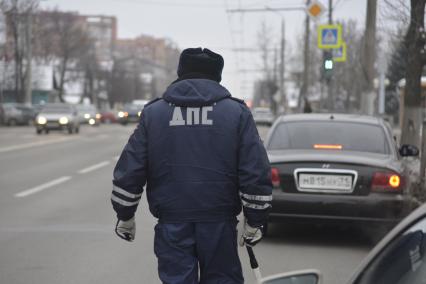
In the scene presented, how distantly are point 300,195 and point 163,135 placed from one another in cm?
444

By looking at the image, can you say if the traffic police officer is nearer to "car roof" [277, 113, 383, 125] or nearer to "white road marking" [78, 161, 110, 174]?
"car roof" [277, 113, 383, 125]

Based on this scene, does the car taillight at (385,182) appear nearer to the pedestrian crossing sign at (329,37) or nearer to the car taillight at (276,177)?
the car taillight at (276,177)

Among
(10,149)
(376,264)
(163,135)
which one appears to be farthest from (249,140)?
(10,149)

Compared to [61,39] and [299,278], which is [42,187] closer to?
[299,278]

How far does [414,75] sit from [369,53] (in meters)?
7.81

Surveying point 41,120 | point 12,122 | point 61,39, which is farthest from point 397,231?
point 61,39

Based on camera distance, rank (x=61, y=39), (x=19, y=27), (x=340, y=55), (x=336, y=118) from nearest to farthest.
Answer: (x=336, y=118) < (x=340, y=55) < (x=19, y=27) < (x=61, y=39)

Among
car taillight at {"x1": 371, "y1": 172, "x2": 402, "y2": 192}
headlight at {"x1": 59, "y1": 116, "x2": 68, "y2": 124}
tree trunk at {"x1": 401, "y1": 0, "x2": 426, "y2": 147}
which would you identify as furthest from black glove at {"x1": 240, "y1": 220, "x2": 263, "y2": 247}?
headlight at {"x1": 59, "y1": 116, "x2": 68, "y2": 124}

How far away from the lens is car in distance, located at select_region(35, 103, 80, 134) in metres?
41.3

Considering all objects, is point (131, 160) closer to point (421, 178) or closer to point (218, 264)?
point (218, 264)

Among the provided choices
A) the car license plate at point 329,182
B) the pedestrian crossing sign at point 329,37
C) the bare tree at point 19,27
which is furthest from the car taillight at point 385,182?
the bare tree at point 19,27

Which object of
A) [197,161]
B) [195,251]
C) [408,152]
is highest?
[197,161]

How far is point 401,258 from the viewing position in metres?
2.68

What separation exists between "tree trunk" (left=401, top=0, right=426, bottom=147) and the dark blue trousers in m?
9.94
